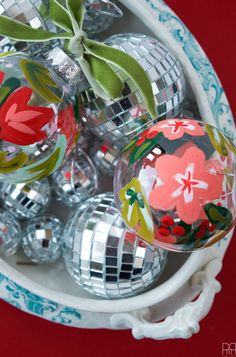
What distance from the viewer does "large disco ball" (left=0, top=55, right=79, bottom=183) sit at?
478 millimetres

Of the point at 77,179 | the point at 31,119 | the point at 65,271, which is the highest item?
the point at 31,119

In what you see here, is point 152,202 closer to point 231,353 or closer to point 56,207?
point 56,207

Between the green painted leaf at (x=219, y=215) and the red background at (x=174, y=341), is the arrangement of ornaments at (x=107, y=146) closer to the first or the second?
the green painted leaf at (x=219, y=215)

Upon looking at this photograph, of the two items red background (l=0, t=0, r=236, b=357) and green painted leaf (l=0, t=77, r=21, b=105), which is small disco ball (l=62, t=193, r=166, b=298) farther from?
red background (l=0, t=0, r=236, b=357)

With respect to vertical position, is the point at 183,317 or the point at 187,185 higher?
the point at 187,185

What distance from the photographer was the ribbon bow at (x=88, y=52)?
51 cm

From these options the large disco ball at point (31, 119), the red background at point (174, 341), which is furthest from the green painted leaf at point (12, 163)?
the red background at point (174, 341)

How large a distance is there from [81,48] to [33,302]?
0.92 ft

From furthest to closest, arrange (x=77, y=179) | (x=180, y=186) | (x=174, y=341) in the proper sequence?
(x=174, y=341)
(x=77, y=179)
(x=180, y=186)

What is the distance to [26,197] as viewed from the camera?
63cm

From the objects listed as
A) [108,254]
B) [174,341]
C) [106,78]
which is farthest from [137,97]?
[174,341]

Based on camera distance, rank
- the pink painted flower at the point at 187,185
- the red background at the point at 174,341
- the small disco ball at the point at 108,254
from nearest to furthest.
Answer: the pink painted flower at the point at 187,185 < the small disco ball at the point at 108,254 < the red background at the point at 174,341

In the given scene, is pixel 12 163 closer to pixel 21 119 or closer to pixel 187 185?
pixel 21 119

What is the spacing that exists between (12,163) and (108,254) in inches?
5.3
